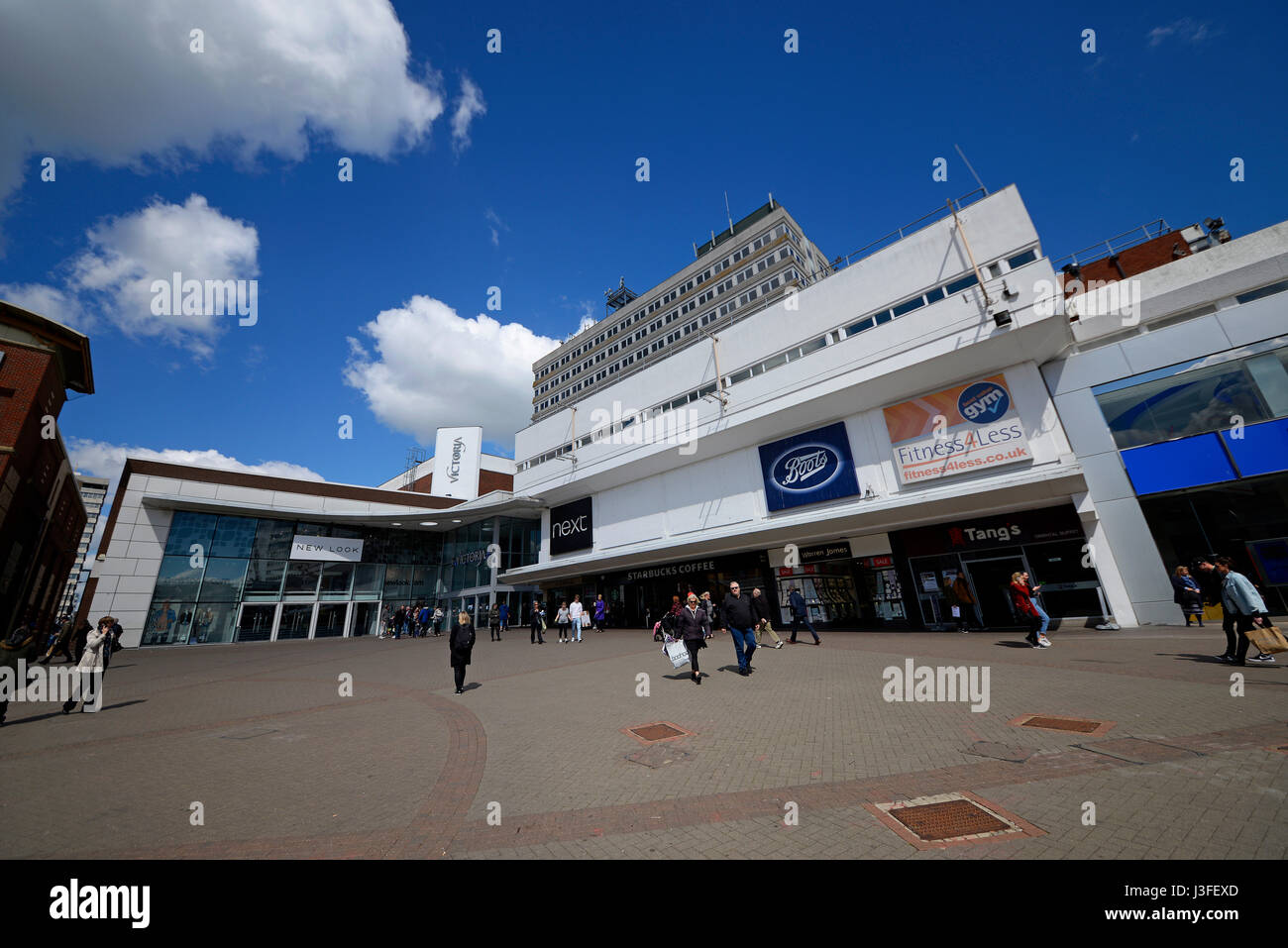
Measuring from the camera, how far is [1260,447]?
42.9ft

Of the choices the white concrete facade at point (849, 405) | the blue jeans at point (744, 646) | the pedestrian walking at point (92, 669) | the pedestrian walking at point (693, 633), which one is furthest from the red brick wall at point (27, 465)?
the blue jeans at point (744, 646)

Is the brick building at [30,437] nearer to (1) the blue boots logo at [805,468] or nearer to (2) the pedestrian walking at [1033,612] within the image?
(1) the blue boots logo at [805,468]

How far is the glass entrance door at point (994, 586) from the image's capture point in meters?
16.5

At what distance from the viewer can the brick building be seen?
19.1 metres

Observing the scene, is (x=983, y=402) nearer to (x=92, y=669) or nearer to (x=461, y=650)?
(x=461, y=650)

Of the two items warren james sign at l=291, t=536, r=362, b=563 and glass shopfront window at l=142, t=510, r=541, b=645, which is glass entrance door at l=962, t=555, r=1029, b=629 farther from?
warren james sign at l=291, t=536, r=362, b=563

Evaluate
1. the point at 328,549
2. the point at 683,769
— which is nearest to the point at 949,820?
the point at 683,769

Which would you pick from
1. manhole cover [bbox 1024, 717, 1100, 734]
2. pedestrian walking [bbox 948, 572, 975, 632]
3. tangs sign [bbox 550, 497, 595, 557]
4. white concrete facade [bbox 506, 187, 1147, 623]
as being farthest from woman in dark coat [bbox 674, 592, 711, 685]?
tangs sign [bbox 550, 497, 595, 557]

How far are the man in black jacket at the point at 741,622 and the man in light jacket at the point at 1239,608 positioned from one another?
7758 mm

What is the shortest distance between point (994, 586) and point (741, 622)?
12.2 meters

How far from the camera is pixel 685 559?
85.0 feet
